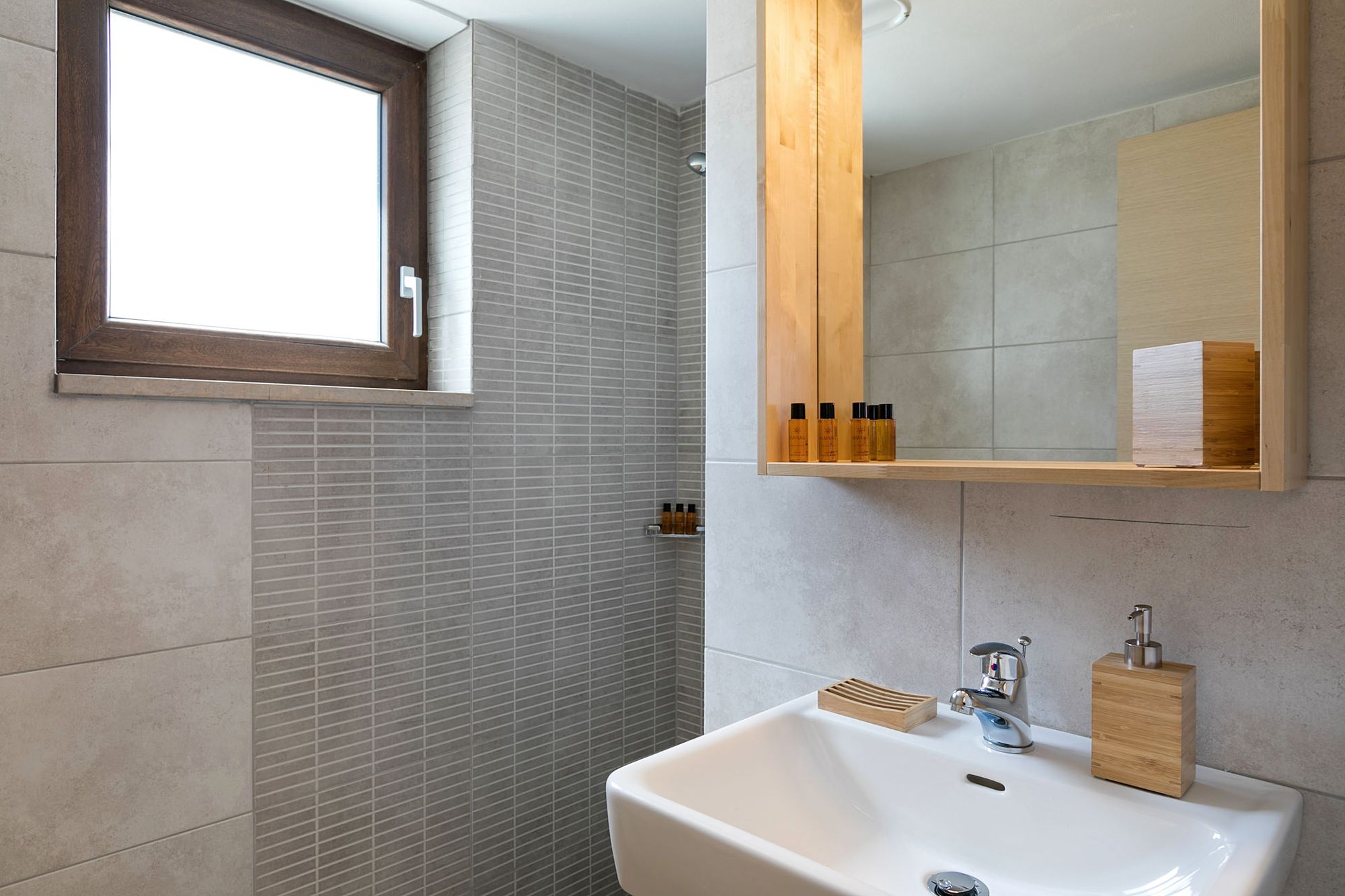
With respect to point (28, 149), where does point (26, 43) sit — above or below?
above

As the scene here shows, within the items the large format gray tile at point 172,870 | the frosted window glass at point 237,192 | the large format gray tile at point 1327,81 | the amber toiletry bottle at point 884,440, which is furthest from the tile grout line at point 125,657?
the large format gray tile at point 1327,81

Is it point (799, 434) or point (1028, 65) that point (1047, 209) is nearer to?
point (1028, 65)

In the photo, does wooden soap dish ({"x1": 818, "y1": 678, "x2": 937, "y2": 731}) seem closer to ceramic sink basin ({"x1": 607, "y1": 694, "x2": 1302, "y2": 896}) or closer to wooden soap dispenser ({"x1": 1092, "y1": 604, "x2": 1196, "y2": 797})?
ceramic sink basin ({"x1": 607, "y1": 694, "x2": 1302, "y2": 896})

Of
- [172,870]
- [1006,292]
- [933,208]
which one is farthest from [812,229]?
[172,870]

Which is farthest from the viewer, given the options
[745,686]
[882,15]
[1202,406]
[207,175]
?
[207,175]

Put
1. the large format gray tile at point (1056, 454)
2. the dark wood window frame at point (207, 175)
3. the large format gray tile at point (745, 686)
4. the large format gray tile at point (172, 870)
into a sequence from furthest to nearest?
the dark wood window frame at point (207, 175)
the large format gray tile at point (172, 870)
the large format gray tile at point (745, 686)
the large format gray tile at point (1056, 454)

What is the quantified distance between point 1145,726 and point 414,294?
170cm

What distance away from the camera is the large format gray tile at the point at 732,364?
1.28m

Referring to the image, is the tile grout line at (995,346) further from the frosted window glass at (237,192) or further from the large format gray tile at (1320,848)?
the frosted window glass at (237,192)

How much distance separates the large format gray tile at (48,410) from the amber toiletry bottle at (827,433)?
114 centimetres

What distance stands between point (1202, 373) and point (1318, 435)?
5.7 inches

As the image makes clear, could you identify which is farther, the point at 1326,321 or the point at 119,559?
the point at 119,559

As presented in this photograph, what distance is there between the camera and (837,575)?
3.84ft

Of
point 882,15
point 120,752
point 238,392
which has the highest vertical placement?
point 882,15
